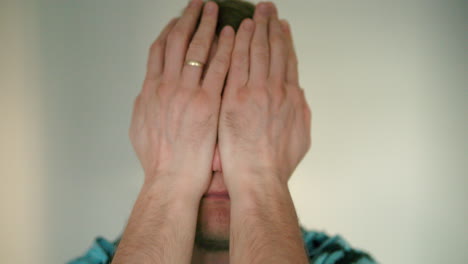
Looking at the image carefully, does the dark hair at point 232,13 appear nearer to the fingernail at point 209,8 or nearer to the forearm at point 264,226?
the fingernail at point 209,8

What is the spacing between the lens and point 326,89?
1.13m

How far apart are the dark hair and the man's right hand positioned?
37 mm

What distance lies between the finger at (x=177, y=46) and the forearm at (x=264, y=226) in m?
0.33

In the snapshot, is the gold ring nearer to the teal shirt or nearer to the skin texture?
the skin texture

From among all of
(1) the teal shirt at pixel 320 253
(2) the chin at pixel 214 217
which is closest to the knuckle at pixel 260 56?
(2) the chin at pixel 214 217

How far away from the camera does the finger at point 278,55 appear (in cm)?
79

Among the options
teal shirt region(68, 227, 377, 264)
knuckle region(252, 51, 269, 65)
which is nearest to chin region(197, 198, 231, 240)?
teal shirt region(68, 227, 377, 264)

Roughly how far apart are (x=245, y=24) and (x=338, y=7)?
49 cm

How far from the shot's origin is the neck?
86 cm

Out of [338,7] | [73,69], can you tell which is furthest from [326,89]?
[73,69]

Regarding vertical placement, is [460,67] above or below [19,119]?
above

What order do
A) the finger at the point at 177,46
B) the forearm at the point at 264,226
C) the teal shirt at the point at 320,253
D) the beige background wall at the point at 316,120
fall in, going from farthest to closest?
the beige background wall at the point at 316,120 → the teal shirt at the point at 320,253 → the finger at the point at 177,46 → the forearm at the point at 264,226

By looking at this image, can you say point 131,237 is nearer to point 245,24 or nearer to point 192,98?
point 192,98

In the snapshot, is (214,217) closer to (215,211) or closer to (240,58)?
(215,211)
